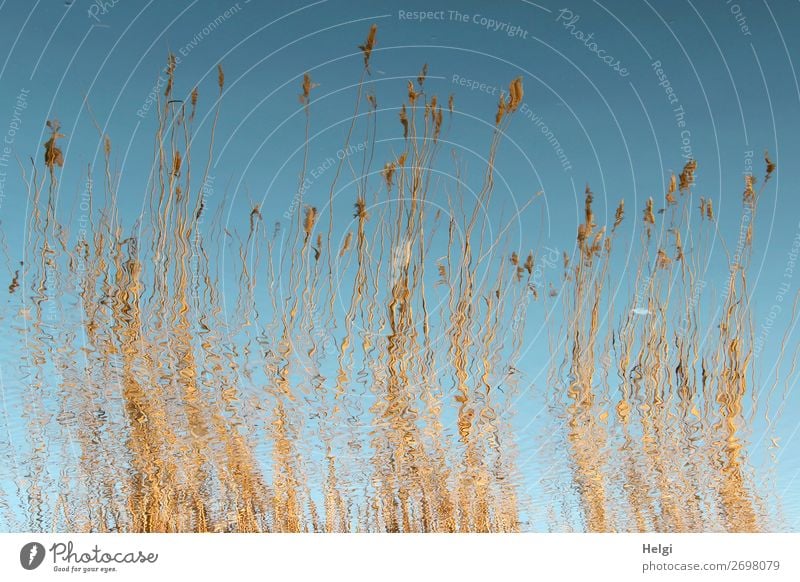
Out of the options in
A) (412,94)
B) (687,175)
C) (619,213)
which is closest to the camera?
(412,94)

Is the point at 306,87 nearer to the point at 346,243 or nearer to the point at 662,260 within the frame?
the point at 346,243

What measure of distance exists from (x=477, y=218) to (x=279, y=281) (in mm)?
936

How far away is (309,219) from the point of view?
3.58 metres

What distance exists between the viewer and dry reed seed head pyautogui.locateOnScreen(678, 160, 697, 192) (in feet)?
12.7

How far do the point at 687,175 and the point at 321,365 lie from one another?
1940 millimetres

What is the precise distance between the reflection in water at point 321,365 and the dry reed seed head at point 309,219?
0.04 feet

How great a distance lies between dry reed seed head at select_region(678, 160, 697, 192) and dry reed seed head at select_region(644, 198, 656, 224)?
6.2 inches

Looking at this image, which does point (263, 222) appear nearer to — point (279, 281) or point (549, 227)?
point (279, 281)

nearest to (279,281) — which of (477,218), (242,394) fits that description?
(242,394)
